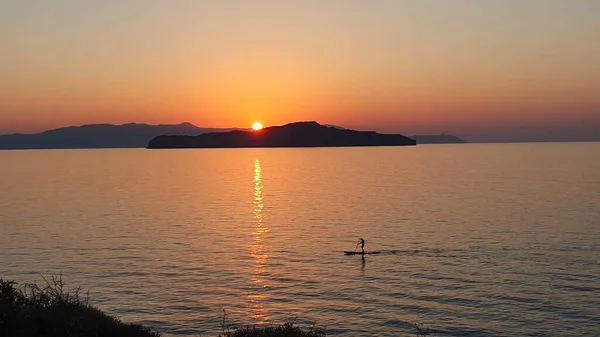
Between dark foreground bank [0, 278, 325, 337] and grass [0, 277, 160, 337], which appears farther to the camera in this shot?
grass [0, 277, 160, 337]

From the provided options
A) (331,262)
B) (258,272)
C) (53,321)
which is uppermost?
(53,321)

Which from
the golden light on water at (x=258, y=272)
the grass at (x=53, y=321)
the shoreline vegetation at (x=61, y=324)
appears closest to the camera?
the shoreline vegetation at (x=61, y=324)

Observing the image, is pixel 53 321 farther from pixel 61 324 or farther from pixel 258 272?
pixel 258 272

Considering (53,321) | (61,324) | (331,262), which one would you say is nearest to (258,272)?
(331,262)

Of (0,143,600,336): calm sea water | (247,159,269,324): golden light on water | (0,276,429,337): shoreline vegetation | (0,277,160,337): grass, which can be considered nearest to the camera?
(0,276,429,337): shoreline vegetation

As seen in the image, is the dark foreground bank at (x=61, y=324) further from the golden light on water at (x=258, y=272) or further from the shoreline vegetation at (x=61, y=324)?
the golden light on water at (x=258, y=272)

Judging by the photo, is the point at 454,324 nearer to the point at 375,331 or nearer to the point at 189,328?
the point at 375,331

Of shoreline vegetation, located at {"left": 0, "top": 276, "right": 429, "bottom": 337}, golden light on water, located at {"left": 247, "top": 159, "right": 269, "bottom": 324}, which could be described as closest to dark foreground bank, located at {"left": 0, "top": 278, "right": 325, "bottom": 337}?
shoreline vegetation, located at {"left": 0, "top": 276, "right": 429, "bottom": 337}

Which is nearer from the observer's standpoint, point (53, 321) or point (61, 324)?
point (53, 321)

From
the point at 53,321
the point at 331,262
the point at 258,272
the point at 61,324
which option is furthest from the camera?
the point at 331,262

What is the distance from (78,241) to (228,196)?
61.9m

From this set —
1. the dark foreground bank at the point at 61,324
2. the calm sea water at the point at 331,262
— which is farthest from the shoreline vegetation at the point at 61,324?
the calm sea water at the point at 331,262

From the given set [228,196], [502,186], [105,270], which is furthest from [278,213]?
[502,186]

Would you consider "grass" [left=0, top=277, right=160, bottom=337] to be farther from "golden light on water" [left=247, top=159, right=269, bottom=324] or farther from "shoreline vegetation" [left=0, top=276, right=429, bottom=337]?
"golden light on water" [left=247, top=159, right=269, bottom=324]
